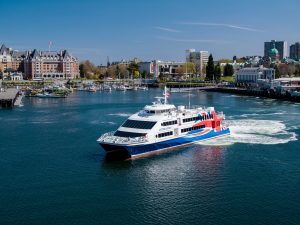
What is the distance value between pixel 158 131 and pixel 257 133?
13.9 m

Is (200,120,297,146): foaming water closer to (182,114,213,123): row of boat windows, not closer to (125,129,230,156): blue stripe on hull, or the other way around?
(125,129,230,156): blue stripe on hull

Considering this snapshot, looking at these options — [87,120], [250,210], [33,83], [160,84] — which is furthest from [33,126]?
[160,84]

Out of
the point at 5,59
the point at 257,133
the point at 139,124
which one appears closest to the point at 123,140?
the point at 139,124

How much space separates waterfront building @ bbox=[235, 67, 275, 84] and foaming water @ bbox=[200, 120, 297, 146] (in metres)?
81.3

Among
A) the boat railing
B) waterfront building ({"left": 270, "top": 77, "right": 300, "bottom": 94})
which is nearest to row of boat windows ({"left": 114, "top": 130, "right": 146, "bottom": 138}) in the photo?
the boat railing

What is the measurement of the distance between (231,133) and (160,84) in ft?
404

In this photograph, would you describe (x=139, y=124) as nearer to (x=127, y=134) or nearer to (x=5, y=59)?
(x=127, y=134)

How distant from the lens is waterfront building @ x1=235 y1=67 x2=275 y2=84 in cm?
13475

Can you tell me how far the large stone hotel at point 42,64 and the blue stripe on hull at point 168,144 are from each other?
132720mm

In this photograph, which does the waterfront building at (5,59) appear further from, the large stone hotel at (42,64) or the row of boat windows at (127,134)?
the row of boat windows at (127,134)

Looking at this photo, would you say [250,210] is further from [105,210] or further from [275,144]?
[275,144]

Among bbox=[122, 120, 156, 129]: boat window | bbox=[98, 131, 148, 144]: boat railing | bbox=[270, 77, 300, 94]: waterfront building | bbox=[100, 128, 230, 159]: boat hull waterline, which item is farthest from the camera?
bbox=[270, 77, 300, 94]: waterfront building

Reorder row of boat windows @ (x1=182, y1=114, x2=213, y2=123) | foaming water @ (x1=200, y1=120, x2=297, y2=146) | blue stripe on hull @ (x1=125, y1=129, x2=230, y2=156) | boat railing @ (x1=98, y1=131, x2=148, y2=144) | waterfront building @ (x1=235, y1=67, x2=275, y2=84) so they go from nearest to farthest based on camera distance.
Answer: boat railing @ (x1=98, y1=131, x2=148, y2=144)
blue stripe on hull @ (x1=125, y1=129, x2=230, y2=156)
row of boat windows @ (x1=182, y1=114, x2=213, y2=123)
foaming water @ (x1=200, y1=120, x2=297, y2=146)
waterfront building @ (x1=235, y1=67, x2=275, y2=84)

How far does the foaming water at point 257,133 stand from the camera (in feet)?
131
